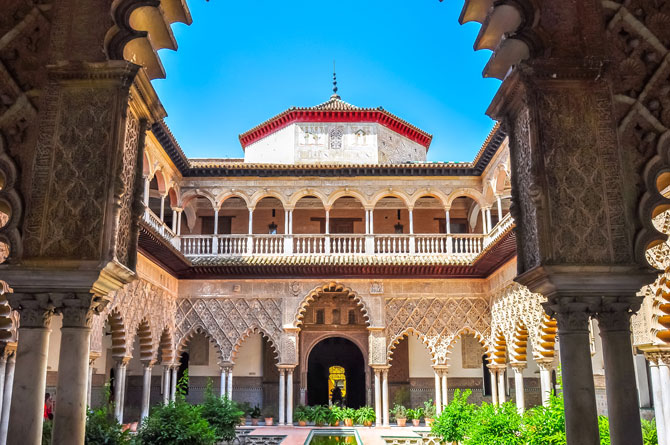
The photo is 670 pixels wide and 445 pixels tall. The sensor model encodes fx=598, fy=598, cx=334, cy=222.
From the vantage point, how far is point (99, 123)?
16.7ft

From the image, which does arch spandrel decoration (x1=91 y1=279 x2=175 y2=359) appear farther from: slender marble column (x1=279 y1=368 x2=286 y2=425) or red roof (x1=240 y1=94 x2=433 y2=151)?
red roof (x1=240 y1=94 x2=433 y2=151)

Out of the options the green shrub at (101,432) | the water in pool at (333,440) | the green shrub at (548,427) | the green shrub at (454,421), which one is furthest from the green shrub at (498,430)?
the water in pool at (333,440)

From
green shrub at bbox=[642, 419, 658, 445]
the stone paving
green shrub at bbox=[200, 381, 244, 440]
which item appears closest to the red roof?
the stone paving

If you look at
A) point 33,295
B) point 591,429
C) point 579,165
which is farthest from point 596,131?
point 33,295

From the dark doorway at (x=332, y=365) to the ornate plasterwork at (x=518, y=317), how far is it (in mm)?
6187

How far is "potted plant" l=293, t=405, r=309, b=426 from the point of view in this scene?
17366 mm

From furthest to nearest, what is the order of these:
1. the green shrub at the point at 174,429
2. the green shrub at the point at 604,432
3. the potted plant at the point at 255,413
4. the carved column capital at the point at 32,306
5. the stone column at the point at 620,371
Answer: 1. the potted plant at the point at 255,413
2. the green shrub at the point at 174,429
3. the green shrub at the point at 604,432
4. the carved column capital at the point at 32,306
5. the stone column at the point at 620,371

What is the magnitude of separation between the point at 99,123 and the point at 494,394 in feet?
49.1

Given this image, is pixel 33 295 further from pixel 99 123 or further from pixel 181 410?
pixel 181 410

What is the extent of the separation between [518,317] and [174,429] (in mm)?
8384

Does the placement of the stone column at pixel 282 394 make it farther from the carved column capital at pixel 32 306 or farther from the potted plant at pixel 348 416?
the carved column capital at pixel 32 306

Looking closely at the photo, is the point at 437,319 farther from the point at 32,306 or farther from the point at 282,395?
the point at 32,306

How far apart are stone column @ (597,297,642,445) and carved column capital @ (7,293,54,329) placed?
4.50m

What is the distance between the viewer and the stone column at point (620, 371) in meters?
4.65
